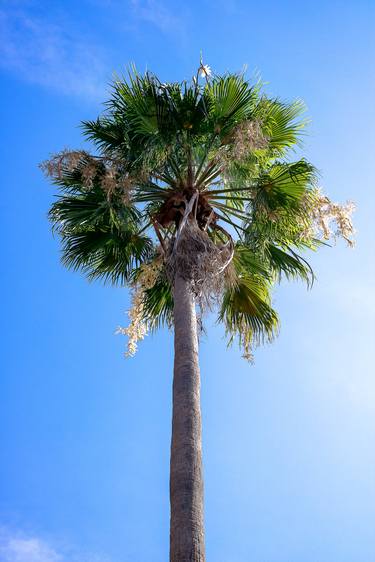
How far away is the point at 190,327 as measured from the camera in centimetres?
790

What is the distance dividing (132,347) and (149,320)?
2.82 ft

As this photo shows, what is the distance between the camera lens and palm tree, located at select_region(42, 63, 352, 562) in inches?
362

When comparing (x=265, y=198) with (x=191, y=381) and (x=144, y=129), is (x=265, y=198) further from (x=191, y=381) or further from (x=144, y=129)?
(x=191, y=381)

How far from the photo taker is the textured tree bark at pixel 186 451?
18.6 ft

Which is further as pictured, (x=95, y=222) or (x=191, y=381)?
(x=95, y=222)

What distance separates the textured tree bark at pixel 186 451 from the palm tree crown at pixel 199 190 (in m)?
1.35

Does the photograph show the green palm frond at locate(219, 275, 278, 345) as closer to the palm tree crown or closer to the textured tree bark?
the palm tree crown

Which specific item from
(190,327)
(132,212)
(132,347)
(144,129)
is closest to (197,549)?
(190,327)

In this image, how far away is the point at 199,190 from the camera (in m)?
9.97

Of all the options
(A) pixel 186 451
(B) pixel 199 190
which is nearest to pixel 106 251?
(B) pixel 199 190

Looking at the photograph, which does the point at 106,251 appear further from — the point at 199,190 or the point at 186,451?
the point at 186,451

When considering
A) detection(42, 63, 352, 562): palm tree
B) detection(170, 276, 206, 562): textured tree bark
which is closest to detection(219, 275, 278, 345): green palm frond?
detection(42, 63, 352, 562): palm tree

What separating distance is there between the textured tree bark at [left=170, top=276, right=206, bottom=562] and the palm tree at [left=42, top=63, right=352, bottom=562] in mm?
992

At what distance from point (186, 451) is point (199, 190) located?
4635 millimetres
